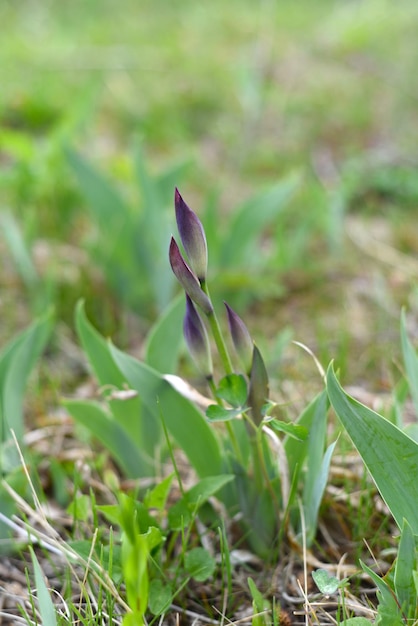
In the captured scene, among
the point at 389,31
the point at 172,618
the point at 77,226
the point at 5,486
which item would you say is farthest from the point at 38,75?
the point at 172,618

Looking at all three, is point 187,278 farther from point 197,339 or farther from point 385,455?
point 385,455

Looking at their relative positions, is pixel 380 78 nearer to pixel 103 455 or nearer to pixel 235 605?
pixel 103 455

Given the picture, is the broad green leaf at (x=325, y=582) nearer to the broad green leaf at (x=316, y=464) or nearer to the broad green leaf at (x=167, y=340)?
the broad green leaf at (x=316, y=464)

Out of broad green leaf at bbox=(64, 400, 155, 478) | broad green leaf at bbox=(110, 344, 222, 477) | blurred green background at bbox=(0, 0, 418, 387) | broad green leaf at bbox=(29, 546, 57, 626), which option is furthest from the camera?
blurred green background at bbox=(0, 0, 418, 387)

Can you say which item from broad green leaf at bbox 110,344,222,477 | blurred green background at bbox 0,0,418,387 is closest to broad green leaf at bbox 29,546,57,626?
broad green leaf at bbox 110,344,222,477

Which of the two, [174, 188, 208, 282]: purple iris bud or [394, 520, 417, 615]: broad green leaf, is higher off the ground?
[174, 188, 208, 282]: purple iris bud

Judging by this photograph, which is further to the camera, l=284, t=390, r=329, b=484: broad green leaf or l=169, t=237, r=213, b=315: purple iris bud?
l=284, t=390, r=329, b=484: broad green leaf

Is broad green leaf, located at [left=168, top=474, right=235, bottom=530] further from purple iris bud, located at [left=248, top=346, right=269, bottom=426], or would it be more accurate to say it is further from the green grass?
purple iris bud, located at [left=248, top=346, right=269, bottom=426]
